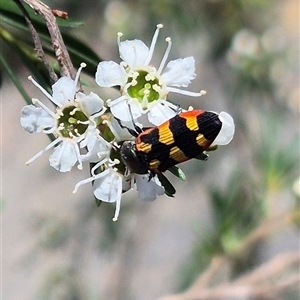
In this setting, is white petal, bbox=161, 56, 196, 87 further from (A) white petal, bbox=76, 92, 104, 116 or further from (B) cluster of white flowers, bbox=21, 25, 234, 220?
(A) white petal, bbox=76, 92, 104, 116

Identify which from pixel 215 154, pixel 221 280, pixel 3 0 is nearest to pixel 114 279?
pixel 221 280

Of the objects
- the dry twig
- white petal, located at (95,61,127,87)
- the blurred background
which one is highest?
the dry twig

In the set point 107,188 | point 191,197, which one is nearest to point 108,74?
point 107,188

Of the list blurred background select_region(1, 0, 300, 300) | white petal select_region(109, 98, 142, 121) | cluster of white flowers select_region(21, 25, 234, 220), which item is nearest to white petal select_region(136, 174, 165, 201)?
cluster of white flowers select_region(21, 25, 234, 220)

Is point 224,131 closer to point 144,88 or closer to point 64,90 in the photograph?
point 144,88

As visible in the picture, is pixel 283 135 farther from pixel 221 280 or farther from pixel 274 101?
pixel 221 280

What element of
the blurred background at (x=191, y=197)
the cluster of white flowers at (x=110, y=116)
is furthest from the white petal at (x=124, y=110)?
the blurred background at (x=191, y=197)
